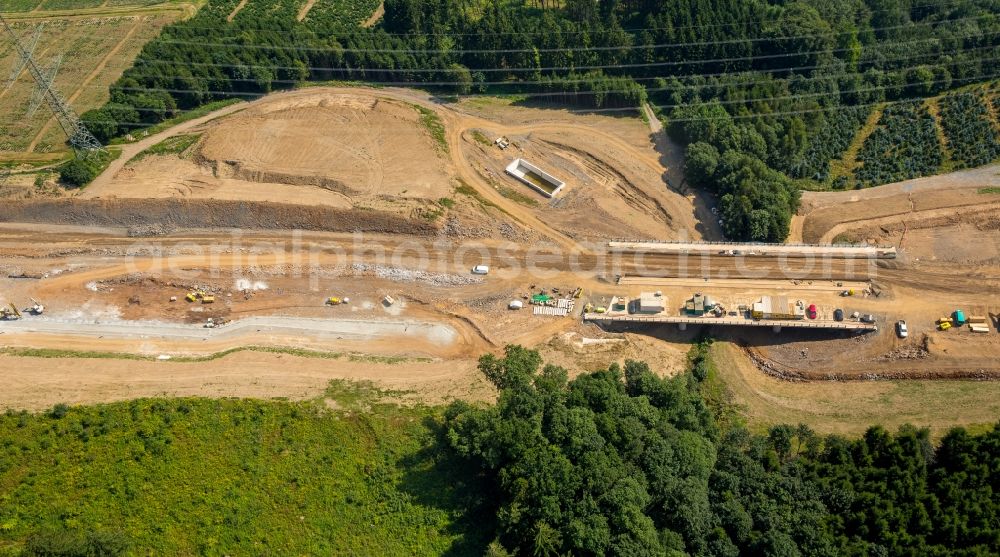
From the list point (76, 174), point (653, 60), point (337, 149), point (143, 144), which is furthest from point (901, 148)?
point (76, 174)

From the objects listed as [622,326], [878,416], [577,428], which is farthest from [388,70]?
[878,416]

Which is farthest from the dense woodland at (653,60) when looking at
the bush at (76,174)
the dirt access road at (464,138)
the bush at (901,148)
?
the bush at (76,174)

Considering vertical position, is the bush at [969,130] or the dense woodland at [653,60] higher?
the dense woodland at [653,60]

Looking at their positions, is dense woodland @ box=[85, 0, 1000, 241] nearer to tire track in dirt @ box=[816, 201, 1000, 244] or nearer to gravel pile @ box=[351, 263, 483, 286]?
tire track in dirt @ box=[816, 201, 1000, 244]

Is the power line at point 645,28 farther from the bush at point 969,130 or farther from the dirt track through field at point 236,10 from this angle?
the bush at point 969,130

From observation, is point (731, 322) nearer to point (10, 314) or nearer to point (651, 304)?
point (651, 304)

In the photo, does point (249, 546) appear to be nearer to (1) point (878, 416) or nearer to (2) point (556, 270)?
(2) point (556, 270)
